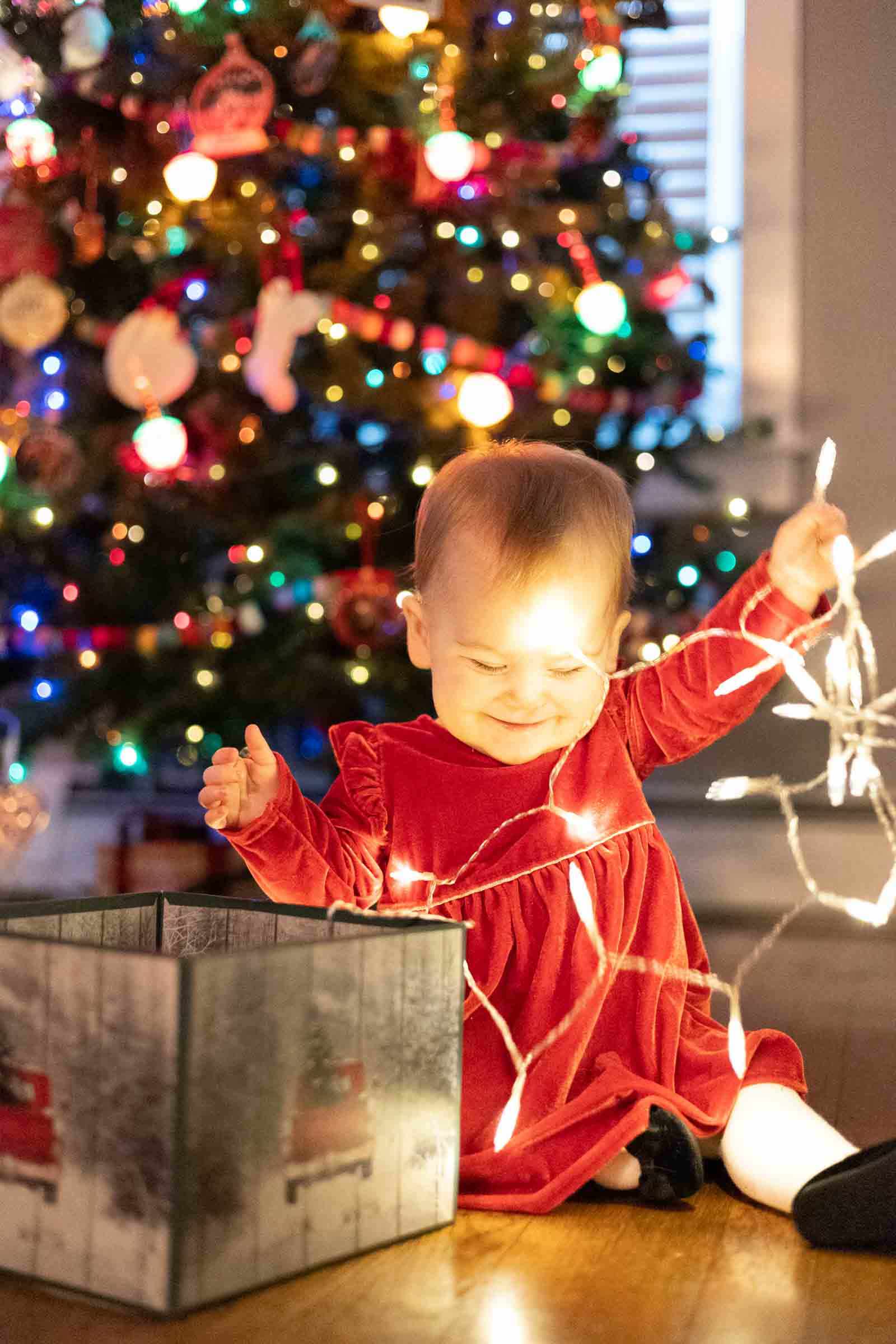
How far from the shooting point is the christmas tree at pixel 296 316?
6.64ft

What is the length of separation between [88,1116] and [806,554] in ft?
2.24

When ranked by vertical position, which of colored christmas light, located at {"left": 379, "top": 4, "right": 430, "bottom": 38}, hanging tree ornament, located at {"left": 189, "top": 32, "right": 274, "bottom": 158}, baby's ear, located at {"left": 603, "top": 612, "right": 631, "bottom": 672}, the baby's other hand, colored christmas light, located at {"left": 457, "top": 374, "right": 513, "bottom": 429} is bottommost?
baby's ear, located at {"left": 603, "top": 612, "right": 631, "bottom": 672}

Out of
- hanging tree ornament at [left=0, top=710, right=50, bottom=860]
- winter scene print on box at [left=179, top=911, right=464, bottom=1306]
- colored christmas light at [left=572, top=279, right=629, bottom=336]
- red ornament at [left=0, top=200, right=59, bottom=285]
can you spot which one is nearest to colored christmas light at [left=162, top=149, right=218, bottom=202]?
red ornament at [left=0, top=200, right=59, bottom=285]

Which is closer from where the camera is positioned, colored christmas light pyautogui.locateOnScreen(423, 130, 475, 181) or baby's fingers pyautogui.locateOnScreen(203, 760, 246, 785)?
baby's fingers pyautogui.locateOnScreen(203, 760, 246, 785)

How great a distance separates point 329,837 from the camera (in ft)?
3.83

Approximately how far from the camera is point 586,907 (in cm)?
109

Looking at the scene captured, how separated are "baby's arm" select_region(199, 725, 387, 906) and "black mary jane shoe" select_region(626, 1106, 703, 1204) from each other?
0.29 m

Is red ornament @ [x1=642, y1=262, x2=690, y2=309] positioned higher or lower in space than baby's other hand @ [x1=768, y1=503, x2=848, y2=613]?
higher

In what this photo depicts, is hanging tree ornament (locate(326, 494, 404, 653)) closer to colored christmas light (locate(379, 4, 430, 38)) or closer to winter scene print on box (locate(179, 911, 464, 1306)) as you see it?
colored christmas light (locate(379, 4, 430, 38))

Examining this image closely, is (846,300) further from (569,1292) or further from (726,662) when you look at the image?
(569,1292)

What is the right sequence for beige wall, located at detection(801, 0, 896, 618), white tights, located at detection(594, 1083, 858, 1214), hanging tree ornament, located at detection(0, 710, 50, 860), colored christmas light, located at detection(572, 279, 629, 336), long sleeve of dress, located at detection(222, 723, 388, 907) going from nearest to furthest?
white tights, located at detection(594, 1083, 858, 1214)
long sleeve of dress, located at detection(222, 723, 388, 907)
colored christmas light, located at detection(572, 279, 629, 336)
hanging tree ornament, located at detection(0, 710, 50, 860)
beige wall, located at detection(801, 0, 896, 618)

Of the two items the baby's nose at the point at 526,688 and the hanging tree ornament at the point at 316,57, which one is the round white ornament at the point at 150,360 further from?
the baby's nose at the point at 526,688

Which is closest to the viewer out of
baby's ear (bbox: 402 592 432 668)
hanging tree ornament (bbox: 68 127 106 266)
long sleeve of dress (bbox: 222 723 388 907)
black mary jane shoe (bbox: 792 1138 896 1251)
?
black mary jane shoe (bbox: 792 1138 896 1251)

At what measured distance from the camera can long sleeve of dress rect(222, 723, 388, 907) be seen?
1117mm
